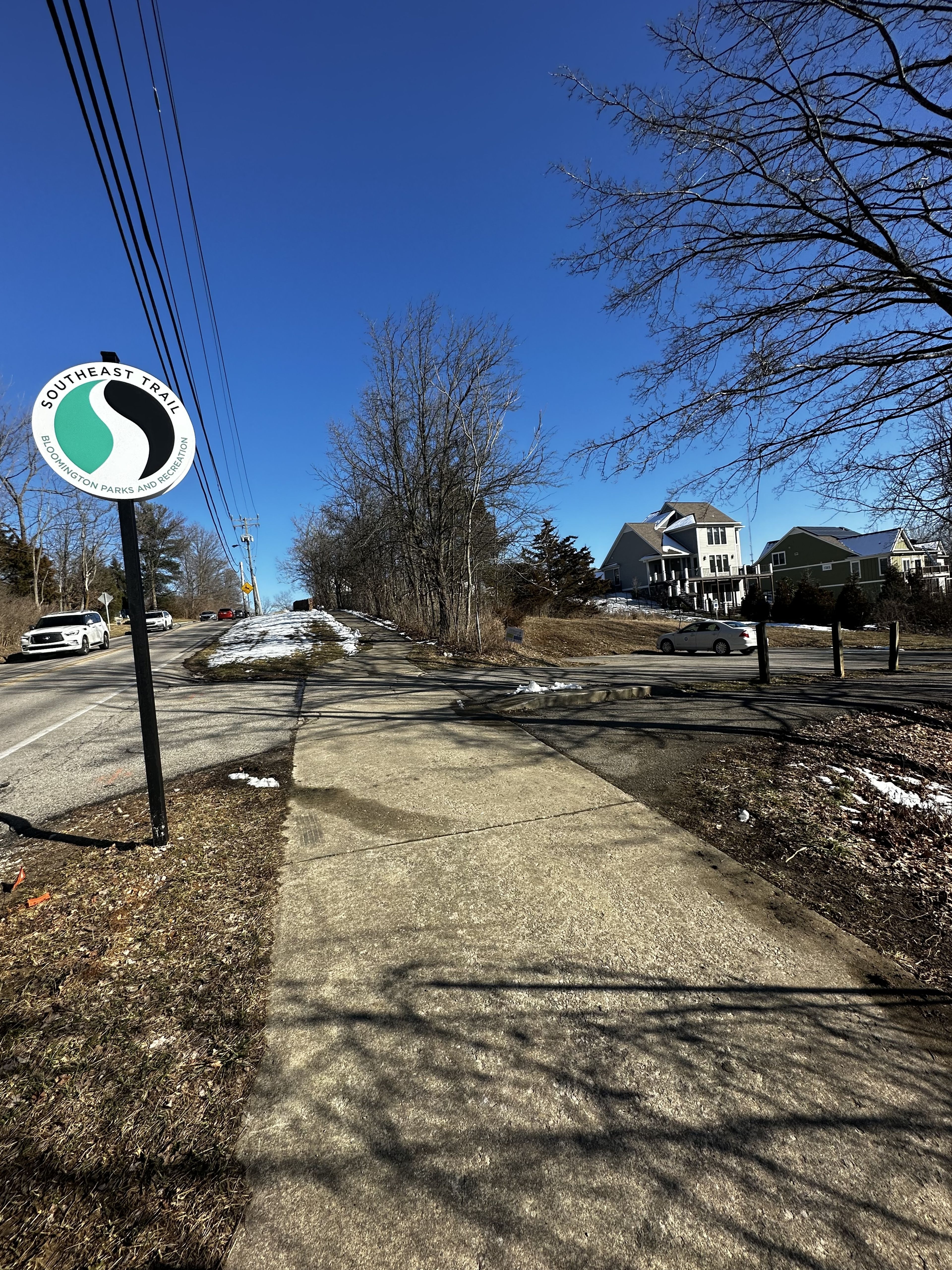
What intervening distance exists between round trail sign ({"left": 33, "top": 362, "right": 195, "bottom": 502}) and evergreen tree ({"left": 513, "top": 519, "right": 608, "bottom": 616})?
2313 cm

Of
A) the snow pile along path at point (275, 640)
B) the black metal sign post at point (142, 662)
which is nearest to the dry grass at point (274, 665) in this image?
the snow pile along path at point (275, 640)

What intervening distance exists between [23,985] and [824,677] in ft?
38.5

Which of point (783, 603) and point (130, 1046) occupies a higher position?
point (783, 603)

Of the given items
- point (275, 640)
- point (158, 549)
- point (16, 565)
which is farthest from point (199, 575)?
point (275, 640)

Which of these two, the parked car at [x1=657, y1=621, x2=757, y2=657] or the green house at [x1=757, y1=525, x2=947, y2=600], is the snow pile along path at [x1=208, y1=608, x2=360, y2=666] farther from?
the green house at [x1=757, y1=525, x2=947, y2=600]

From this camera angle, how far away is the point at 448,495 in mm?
18359

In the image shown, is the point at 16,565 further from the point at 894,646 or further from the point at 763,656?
the point at 894,646

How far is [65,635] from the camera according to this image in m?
19.3

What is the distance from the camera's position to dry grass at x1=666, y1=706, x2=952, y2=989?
295cm

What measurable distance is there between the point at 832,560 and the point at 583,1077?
183ft

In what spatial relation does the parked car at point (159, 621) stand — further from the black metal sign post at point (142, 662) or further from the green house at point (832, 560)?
the green house at point (832, 560)

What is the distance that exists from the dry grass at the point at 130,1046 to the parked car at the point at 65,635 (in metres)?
18.9

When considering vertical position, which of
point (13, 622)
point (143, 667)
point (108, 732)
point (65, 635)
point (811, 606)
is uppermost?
point (13, 622)

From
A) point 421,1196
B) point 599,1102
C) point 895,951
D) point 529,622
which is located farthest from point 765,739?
point 529,622
